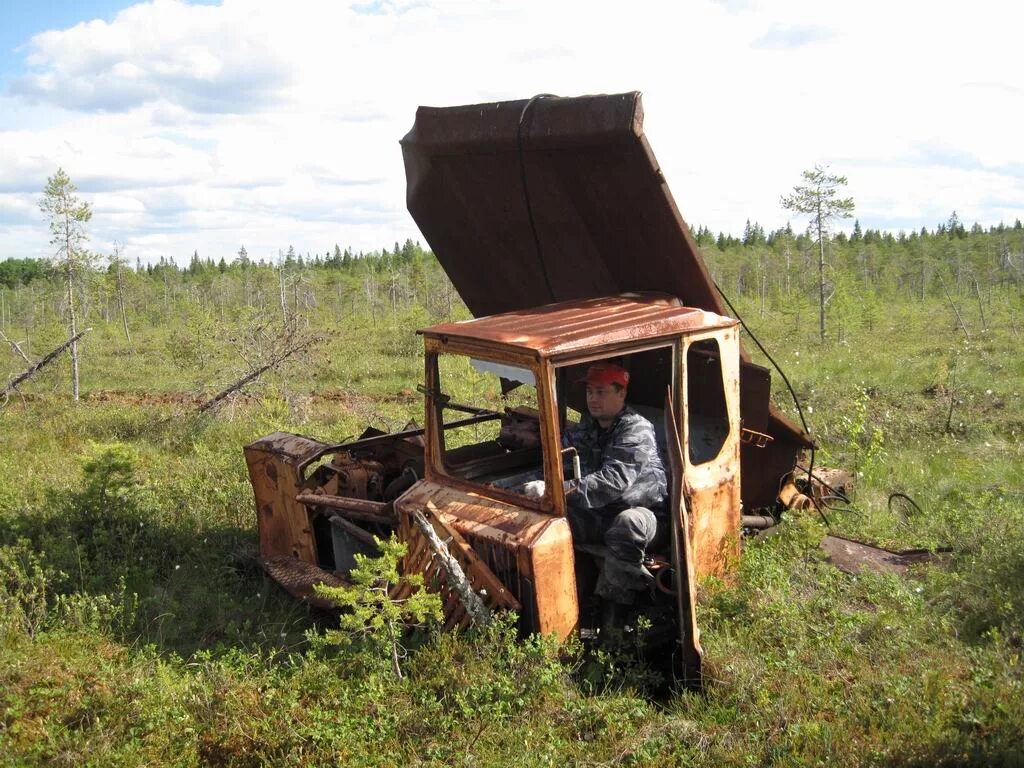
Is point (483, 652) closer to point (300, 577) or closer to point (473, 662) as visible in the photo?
point (473, 662)

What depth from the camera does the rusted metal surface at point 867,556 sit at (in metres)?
5.23

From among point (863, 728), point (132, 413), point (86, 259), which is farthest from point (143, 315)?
point (863, 728)

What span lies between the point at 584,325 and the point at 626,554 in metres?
1.14

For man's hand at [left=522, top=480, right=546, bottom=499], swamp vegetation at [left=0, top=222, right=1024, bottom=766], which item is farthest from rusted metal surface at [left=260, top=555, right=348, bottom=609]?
man's hand at [left=522, top=480, right=546, bottom=499]

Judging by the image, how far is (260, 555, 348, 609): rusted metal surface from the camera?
5.13 m

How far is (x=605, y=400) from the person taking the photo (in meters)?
4.60

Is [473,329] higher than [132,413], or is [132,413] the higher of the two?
[473,329]

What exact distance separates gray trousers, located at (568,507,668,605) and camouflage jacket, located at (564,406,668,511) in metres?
0.09

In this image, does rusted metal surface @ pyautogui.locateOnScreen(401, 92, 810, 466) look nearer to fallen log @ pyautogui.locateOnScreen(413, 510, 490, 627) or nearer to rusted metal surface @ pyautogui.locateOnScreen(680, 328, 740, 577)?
rusted metal surface @ pyautogui.locateOnScreen(680, 328, 740, 577)

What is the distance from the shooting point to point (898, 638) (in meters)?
4.11

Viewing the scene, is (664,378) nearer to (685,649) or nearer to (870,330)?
(685,649)

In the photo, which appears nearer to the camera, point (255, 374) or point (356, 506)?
point (356, 506)

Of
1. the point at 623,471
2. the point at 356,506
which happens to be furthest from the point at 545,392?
the point at 356,506

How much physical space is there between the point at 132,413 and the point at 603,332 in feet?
35.2
